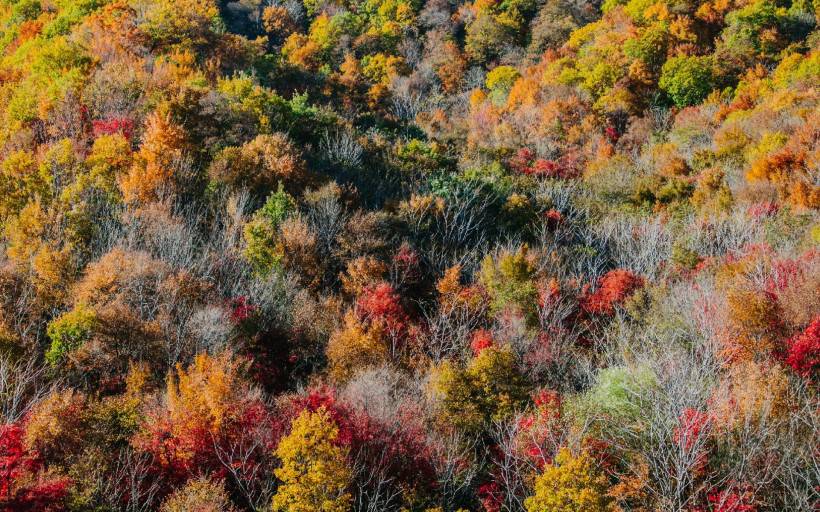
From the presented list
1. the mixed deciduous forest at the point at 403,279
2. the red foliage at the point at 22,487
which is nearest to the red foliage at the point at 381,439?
the mixed deciduous forest at the point at 403,279

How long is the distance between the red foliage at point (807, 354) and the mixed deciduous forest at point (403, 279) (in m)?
0.12

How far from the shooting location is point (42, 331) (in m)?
20.5

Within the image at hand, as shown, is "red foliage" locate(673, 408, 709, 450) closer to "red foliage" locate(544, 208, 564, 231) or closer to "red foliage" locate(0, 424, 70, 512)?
"red foliage" locate(0, 424, 70, 512)

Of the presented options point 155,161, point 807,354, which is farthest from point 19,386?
point 807,354

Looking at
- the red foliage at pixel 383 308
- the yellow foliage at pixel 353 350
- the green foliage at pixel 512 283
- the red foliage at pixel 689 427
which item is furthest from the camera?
the green foliage at pixel 512 283

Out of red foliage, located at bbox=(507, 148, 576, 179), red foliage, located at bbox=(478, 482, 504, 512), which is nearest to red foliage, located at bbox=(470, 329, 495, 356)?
red foliage, located at bbox=(478, 482, 504, 512)

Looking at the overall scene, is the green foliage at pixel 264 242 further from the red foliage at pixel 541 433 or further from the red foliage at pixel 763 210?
the red foliage at pixel 763 210

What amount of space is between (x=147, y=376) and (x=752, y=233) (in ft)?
95.0

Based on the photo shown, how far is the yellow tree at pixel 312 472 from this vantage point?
1341 cm

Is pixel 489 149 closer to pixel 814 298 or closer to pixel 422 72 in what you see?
pixel 422 72

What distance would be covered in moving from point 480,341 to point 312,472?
38.1 feet

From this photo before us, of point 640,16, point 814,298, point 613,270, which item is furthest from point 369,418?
point 640,16

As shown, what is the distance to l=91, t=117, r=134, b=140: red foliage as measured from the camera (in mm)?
30391

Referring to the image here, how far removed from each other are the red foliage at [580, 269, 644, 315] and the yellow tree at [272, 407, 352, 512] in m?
17.5
